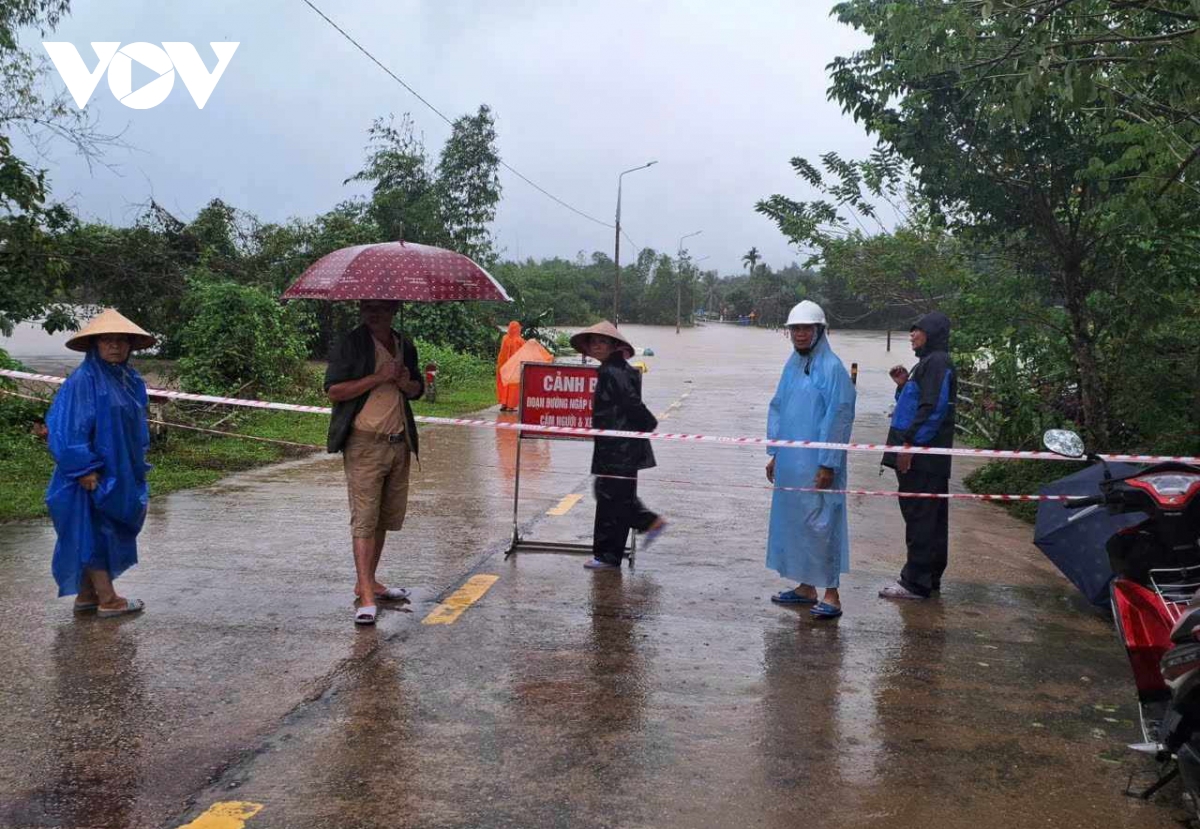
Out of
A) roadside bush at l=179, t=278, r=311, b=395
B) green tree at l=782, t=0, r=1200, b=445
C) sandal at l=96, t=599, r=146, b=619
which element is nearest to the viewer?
sandal at l=96, t=599, r=146, b=619

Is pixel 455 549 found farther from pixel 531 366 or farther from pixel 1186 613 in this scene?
pixel 1186 613

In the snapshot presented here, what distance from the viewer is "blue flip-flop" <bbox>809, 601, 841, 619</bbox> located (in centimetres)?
628

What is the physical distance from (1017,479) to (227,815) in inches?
368

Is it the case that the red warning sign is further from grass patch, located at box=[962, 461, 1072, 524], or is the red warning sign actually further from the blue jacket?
grass patch, located at box=[962, 461, 1072, 524]

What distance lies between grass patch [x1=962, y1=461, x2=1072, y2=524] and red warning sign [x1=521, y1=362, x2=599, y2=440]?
4550 millimetres

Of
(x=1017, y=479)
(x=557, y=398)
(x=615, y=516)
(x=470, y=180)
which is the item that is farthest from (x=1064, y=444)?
(x=470, y=180)

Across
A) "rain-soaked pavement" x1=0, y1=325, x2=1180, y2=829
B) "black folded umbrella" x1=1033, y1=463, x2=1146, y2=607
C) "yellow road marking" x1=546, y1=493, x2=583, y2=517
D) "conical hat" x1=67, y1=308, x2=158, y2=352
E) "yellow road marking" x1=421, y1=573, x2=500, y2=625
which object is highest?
"conical hat" x1=67, y1=308, x2=158, y2=352

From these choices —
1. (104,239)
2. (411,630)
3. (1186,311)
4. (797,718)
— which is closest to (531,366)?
(411,630)

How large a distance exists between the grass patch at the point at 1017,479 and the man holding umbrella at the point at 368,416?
6.28 metres

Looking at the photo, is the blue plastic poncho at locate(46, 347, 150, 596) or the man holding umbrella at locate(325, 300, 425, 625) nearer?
the blue plastic poncho at locate(46, 347, 150, 596)

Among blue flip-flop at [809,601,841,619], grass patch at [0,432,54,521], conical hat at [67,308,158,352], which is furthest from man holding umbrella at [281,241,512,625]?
grass patch at [0,432,54,521]

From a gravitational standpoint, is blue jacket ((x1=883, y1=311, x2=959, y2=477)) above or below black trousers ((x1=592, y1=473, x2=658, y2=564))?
above

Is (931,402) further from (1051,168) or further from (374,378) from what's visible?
(1051,168)

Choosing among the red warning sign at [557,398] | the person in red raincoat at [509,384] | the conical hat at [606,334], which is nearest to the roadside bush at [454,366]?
the person in red raincoat at [509,384]
